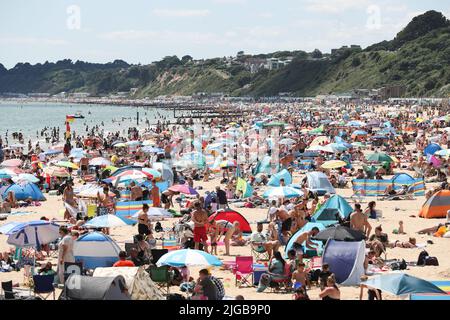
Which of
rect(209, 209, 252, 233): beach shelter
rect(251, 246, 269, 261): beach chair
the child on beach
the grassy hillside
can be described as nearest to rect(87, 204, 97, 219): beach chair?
rect(209, 209, 252, 233): beach shelter

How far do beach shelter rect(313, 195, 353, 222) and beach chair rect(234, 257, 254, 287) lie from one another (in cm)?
384

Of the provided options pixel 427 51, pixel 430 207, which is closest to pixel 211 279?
pixel 430 207

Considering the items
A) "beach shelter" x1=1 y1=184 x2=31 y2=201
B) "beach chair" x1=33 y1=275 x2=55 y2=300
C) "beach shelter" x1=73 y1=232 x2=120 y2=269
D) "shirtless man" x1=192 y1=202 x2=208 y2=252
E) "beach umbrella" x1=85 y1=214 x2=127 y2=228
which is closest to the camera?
"beach chair" x1=33 y1=275 x2=55 y2=300

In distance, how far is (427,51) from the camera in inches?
4535

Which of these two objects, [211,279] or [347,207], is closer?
[211,279]

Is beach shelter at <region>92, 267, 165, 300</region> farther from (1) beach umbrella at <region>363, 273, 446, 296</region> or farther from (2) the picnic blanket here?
(2) the picnic blanket

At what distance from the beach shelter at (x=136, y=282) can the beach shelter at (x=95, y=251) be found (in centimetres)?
164

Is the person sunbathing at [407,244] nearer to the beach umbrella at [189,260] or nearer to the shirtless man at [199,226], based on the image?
the shirtless man at [199,226]

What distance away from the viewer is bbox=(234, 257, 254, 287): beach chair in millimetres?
11243
